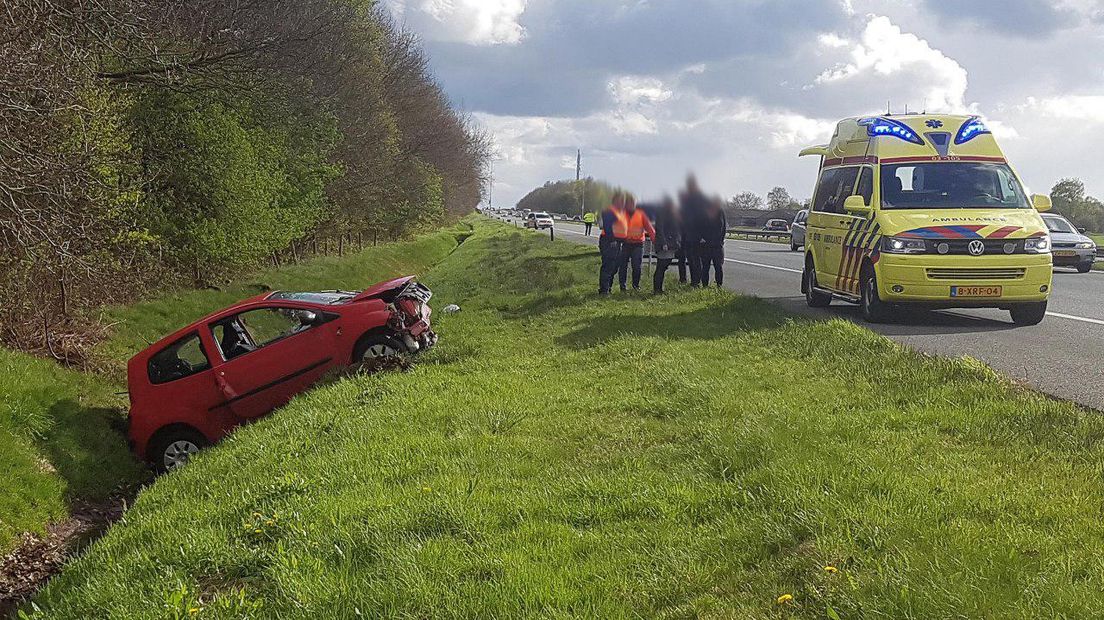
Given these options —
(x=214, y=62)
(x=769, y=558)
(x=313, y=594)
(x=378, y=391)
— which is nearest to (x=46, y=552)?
(x=378, y=391)

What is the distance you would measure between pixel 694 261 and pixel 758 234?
37.8 metres

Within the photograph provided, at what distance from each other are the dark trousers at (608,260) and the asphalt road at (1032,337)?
286cm

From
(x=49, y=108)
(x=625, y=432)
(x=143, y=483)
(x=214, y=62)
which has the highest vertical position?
(x=214, y=62)

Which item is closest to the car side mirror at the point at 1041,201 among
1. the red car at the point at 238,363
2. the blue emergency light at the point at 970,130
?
the blue emergency light at the point at 970,130

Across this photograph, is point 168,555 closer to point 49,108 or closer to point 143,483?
point 143,483

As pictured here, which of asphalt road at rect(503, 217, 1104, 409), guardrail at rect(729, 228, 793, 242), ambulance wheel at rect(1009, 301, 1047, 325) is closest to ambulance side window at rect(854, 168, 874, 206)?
asphalt road at rect(503, 217, 1104, 409)

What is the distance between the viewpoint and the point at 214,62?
621 inches

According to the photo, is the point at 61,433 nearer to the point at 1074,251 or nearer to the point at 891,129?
the point at 891,129

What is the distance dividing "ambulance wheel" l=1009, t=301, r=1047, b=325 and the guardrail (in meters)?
36.1

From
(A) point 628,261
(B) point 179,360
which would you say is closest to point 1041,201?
(A) point 628,261

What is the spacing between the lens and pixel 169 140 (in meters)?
16.2

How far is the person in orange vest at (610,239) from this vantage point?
14.5m

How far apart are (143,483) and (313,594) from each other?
6687 mm

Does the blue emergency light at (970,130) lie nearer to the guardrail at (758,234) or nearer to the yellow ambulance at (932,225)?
the yellow ambulance at (932,225)
